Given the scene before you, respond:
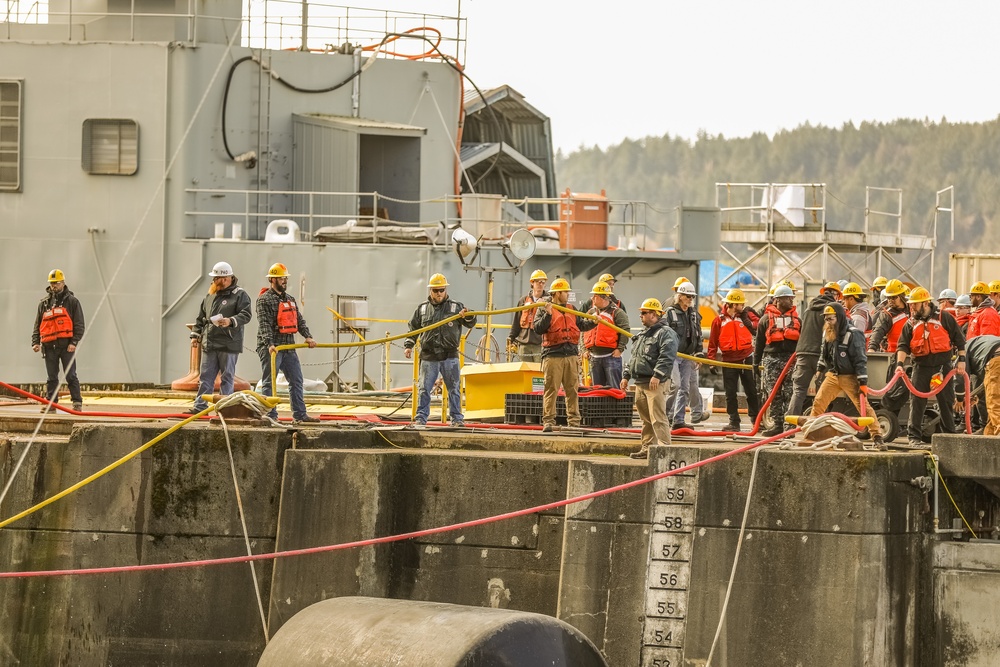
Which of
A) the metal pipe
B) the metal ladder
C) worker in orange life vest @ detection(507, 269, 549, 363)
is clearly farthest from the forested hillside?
the metal ladder

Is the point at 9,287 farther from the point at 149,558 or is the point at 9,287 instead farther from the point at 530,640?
the point at 530,640

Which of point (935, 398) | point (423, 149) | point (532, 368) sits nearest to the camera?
point (935, 398)

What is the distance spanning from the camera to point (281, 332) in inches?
606

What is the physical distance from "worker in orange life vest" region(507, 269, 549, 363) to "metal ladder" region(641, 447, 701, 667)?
18.4ft

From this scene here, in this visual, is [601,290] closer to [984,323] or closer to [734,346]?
[734,346]

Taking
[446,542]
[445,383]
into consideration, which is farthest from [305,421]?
[446,542]

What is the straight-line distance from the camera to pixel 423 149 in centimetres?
2620

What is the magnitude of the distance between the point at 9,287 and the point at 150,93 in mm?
4013

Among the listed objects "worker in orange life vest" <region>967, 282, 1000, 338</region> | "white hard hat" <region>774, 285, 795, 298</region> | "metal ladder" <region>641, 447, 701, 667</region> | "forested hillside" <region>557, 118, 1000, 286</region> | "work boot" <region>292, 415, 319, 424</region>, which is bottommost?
"metal ladder" <region>641, 447, 701, 667</region>

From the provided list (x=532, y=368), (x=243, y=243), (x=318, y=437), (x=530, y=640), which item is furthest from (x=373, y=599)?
(x=243, y=243)

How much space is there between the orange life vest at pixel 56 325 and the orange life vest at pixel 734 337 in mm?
7657

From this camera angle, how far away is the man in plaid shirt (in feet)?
49.9

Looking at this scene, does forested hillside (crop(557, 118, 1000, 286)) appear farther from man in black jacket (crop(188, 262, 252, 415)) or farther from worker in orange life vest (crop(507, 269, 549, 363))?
man in black jacket (crop(188, 262, 252, 415))

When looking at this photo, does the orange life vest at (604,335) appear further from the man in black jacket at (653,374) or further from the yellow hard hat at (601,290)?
the man in black jacket at (653,374)
